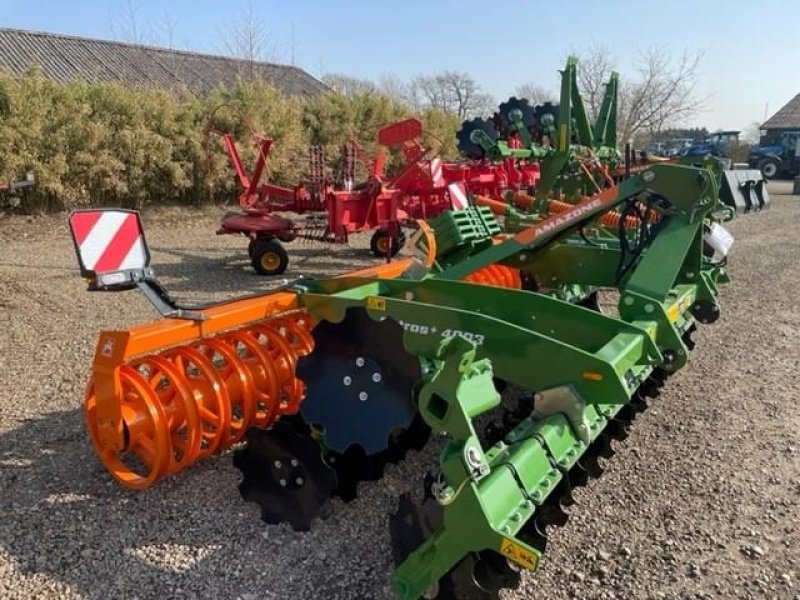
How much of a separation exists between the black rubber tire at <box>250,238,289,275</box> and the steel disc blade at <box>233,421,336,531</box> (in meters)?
5.60

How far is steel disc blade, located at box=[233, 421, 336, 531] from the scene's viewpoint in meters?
2.88

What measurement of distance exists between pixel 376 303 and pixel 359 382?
0.34 m

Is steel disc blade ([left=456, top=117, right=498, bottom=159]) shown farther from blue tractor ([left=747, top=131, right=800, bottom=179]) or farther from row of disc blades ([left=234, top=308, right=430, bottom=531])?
blue tractor ([left=747, top=131, right=800, bottom=179])

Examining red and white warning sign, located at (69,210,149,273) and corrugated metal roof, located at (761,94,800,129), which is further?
corrugated metal roof, located at (761,94,800,129)

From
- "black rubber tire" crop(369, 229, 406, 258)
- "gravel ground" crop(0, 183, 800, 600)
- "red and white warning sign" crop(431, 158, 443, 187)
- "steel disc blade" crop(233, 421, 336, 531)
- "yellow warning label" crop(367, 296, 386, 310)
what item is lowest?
"black rubber tire" crop(369, 229, 406, 258)

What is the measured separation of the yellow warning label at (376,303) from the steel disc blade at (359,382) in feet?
0.15

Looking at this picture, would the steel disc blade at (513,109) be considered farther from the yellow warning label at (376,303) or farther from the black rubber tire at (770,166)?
the black rubber tire at (770,166)

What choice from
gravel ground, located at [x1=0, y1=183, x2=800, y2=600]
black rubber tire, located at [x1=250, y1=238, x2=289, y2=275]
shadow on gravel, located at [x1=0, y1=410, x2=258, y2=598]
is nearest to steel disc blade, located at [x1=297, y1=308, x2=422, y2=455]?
gravel ground, located at [x1=0, y1=183, x2=800, y2=600]

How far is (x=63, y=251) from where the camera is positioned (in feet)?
32.4

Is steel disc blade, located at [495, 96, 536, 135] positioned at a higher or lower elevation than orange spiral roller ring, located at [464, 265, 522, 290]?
higher

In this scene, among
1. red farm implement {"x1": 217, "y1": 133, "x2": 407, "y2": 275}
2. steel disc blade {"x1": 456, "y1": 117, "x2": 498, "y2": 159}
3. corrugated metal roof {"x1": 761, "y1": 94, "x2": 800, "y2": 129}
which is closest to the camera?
red farm implement {"x1": 217, "y1": 133, "x2": 407, "y2": 275}

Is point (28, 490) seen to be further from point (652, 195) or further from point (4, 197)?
point (4, 197)

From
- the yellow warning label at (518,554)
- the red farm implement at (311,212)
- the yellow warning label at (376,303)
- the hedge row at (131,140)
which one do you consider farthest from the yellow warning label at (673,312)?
the hedge row at (131,140)

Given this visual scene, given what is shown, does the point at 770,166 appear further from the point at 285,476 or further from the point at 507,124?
the point at 285,476
